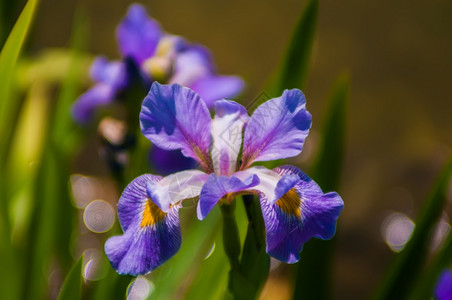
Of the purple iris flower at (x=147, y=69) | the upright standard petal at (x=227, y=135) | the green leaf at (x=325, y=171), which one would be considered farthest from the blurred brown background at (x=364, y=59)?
the upright standard petal at (x=227, y=135)

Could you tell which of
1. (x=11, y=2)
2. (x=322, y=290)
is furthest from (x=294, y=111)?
(x=11, y=2)

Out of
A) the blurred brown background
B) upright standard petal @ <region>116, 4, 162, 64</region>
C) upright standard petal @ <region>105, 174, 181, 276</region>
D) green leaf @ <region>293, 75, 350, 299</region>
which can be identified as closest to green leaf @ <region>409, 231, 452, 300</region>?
green leaf @ <region>293, 75, 350, 299</region>

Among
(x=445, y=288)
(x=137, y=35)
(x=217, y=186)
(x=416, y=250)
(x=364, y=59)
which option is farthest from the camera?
(x=364, y=59)

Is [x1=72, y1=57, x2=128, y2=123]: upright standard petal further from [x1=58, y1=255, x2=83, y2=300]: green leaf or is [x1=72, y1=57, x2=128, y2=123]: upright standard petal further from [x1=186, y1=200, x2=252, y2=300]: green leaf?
[x1=58, y1=255, x2=83, y2=300]: green leaf

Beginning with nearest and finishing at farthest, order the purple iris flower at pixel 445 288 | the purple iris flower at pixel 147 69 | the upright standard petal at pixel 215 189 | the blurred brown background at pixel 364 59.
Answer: the upright standard petal at pixel 215 189
the purple iris flower at pixel 445 288
the purple iris flower at pixel 147 69
the blurred brown background at pixel 364 59

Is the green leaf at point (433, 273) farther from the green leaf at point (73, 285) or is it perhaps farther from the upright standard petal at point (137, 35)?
the upright standard petal at point (137, 35)

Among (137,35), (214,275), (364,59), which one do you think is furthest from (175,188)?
(364,59)

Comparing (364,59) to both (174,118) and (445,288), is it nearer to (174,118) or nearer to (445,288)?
(445,288)

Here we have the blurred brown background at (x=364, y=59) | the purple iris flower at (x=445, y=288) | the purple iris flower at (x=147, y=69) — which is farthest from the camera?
the blurred brown background at (x=364, y=59)
